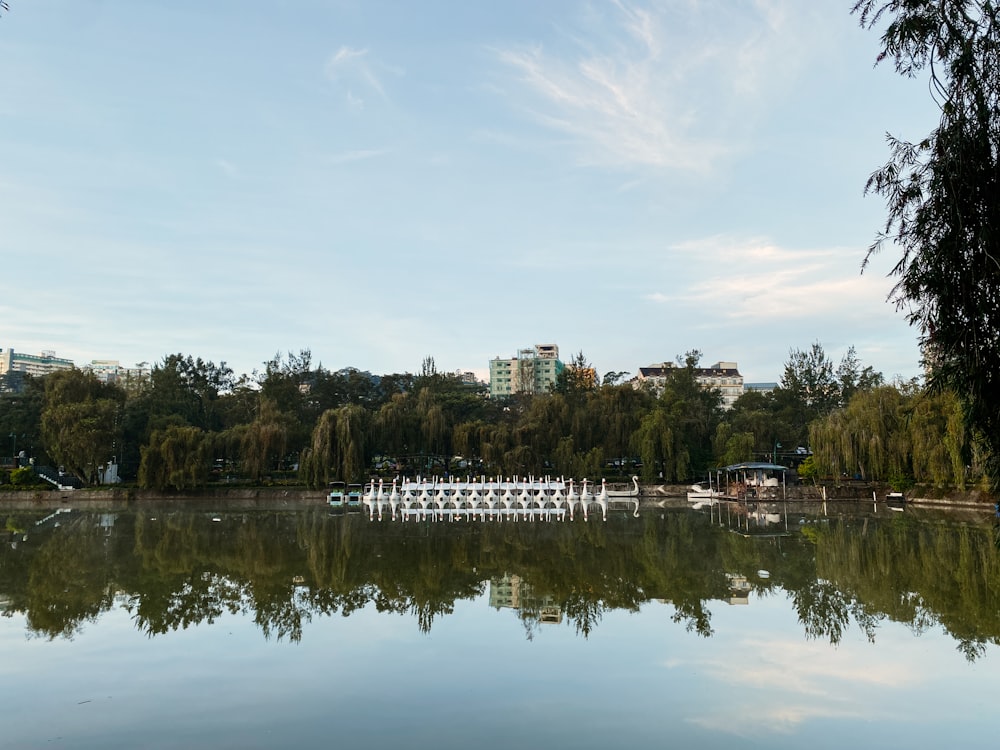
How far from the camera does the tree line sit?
1307 inches

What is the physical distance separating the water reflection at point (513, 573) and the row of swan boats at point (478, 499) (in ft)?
21.2

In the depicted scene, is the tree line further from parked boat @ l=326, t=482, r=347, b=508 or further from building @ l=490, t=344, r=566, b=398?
building @ l=490, t=344, r=566, b=398

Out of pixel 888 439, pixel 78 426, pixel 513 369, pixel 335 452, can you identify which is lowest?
pixel 335 452

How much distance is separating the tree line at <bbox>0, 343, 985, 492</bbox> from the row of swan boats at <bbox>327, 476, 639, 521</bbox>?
183cm

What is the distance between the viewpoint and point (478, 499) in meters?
34.5

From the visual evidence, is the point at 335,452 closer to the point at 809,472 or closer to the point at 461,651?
the point at 809,472

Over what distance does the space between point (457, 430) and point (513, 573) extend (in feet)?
90.8

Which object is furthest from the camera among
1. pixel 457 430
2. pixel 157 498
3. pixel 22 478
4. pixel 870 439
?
pixel 457 430

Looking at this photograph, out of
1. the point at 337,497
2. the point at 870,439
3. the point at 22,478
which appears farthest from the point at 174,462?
the point at 870,439

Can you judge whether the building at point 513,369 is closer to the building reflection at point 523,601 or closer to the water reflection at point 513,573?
the water reflection at point 513,573

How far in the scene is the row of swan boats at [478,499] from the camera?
29.7m

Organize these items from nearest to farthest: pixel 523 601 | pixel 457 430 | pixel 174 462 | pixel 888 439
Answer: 1. pixel 523 601
2. pixel 888 439
3. pixel 174 462
4. pixel 457 430

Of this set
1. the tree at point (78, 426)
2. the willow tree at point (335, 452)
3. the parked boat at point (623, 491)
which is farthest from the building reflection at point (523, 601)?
the tree at point (78, 426)

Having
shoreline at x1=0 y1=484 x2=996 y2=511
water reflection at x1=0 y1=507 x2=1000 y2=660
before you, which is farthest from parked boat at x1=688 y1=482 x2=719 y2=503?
water reflection at x1=0 y1=507 x2=1000 y2=660
